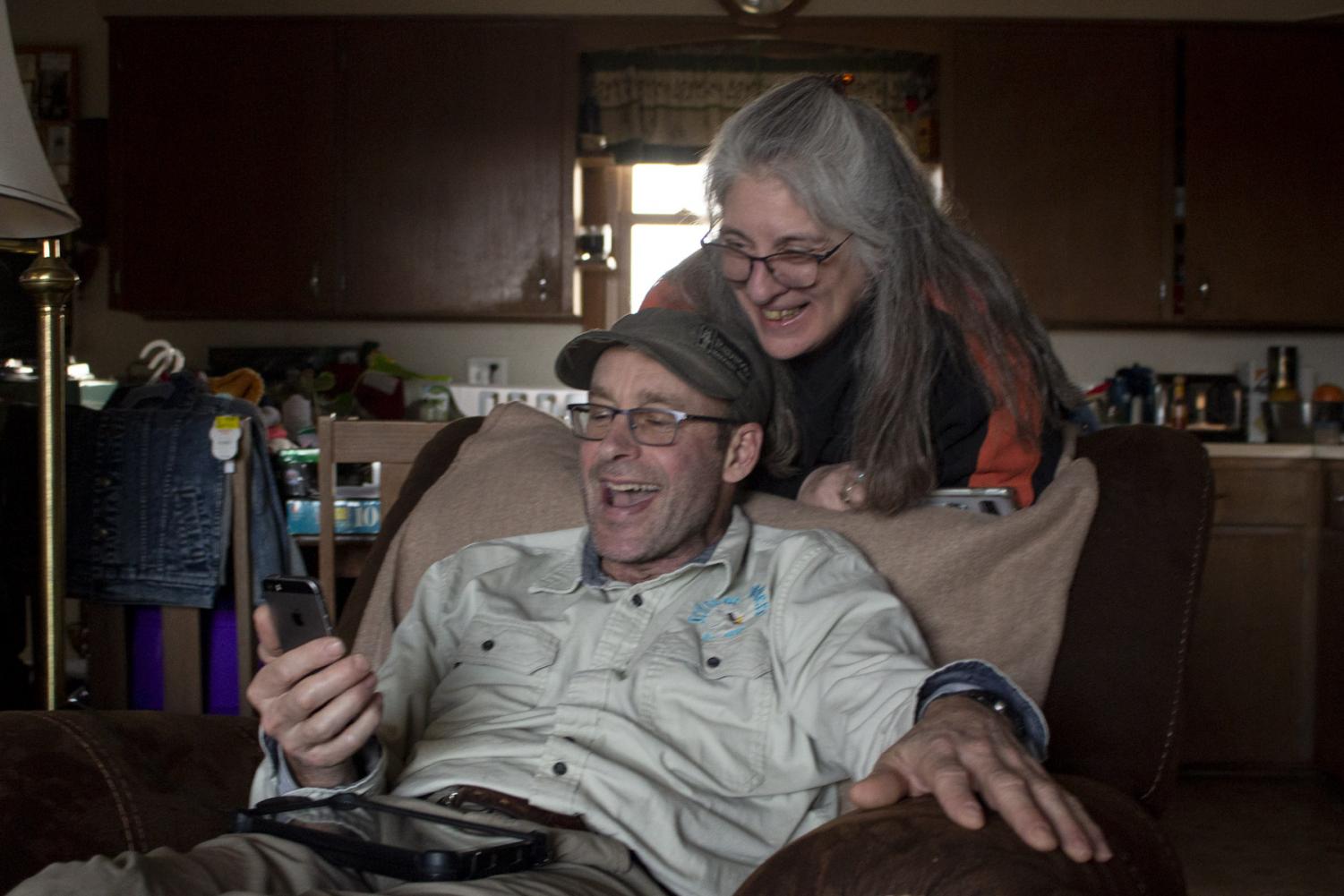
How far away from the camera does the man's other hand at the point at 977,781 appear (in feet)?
3.24

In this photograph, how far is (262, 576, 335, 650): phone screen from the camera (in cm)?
122

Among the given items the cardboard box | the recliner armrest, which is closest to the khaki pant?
the recliner armrest

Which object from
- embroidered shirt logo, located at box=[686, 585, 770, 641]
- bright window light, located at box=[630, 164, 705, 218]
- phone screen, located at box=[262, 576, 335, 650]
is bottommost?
embroidered shirt logo, located at box=[686, 585, 770, 641]

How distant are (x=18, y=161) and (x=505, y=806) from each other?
A: 135cm

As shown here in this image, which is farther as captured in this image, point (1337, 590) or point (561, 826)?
point (1337, 590)

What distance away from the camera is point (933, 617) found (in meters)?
1.58

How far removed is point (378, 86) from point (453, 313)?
0.79 metres

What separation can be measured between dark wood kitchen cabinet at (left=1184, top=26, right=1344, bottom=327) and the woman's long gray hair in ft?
8.75

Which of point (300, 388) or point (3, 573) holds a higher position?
point (300, 388)

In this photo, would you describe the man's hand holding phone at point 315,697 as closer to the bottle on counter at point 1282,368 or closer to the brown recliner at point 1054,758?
the brown recliner at point 1054,758

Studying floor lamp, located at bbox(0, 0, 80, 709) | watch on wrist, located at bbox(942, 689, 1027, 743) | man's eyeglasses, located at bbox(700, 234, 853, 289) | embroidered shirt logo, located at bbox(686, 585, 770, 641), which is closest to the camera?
watch on wrist, located at bbox(942, 689, 1027, 743)

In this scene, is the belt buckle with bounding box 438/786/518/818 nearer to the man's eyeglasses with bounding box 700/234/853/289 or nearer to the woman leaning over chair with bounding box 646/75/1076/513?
the woman leaning over chair with bounding box 646/75/1076/513

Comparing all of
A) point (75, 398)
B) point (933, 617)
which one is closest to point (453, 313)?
point (75, 398)

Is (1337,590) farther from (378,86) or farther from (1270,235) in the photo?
(378,86)
